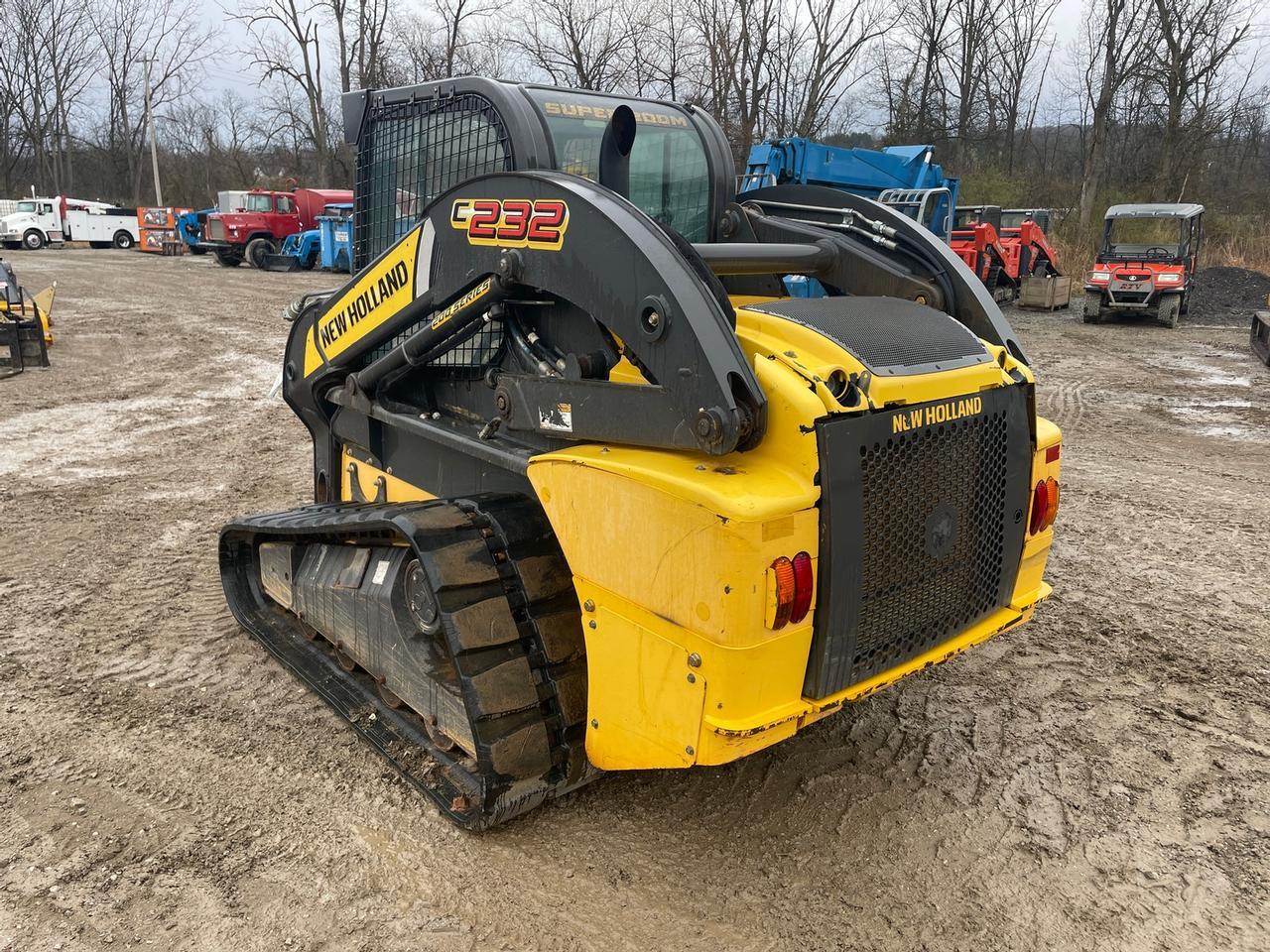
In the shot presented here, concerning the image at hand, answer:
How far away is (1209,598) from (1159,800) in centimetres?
204

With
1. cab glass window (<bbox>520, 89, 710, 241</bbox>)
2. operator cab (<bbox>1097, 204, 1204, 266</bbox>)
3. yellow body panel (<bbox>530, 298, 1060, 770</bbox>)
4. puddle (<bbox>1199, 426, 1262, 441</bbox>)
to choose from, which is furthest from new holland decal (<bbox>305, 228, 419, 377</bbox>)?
operator cab (<bbox>1097, 204, 1204, 266</bbox>)

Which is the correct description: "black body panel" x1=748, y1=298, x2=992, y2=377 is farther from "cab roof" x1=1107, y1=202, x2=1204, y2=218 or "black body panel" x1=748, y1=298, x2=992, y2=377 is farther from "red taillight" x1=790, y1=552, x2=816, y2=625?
"cab roof" x1=1107, y1=202, x2=1204, y2=218

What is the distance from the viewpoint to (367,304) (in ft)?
11.8

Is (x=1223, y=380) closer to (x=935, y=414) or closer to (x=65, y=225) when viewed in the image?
(x=935, y=414)

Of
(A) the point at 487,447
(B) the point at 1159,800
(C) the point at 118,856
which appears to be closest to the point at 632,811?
(A) the point at 487,447

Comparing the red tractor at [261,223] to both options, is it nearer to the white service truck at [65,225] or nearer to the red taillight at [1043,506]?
the white service truck at [65,225]

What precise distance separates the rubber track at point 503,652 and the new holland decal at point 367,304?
0.84 metres

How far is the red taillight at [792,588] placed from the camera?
224 centimetres

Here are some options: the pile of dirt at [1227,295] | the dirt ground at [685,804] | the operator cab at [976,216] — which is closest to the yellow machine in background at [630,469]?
the dirt ground at [685,804]

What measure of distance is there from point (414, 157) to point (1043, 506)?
274 cm

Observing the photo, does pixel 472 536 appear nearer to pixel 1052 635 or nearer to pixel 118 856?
pixel 118 856

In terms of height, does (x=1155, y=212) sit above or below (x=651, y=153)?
above

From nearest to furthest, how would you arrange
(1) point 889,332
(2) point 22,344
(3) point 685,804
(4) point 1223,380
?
(1) point 889,332
(3) point 685,804
(2) point 22,344
(4) point 1223,380

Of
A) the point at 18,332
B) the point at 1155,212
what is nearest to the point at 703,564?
the point at 18,332
